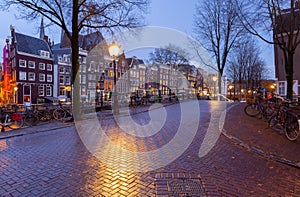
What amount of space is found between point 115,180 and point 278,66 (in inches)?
995

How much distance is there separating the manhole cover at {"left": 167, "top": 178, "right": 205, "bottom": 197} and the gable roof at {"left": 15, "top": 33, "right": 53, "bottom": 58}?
42845 mm

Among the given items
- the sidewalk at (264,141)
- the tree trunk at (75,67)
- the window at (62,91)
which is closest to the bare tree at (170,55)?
the window at (62,91)

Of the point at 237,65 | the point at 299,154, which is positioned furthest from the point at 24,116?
the point at 237,65

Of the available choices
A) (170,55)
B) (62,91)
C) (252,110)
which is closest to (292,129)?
(252,110)

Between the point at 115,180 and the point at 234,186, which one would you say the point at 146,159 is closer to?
the point at 115,180

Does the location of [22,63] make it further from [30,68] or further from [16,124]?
[16,124]

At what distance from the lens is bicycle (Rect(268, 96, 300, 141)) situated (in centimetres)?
639

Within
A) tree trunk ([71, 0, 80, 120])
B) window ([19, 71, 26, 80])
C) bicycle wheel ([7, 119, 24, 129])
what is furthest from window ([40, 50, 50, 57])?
bicycle wheel ([7, 119, 24, 129])

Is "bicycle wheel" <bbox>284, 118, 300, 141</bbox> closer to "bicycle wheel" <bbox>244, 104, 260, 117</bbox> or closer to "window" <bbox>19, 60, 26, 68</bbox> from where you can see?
"bicycle wheel" <bbox>244, 104, 260, 117</bbox>

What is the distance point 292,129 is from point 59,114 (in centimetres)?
1111

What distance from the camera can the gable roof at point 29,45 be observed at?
38656 millimetres

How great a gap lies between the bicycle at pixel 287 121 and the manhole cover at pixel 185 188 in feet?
14.5

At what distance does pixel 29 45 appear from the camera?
1591 inches

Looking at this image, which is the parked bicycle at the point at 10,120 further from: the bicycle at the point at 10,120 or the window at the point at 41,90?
the window at the point at 41,90
